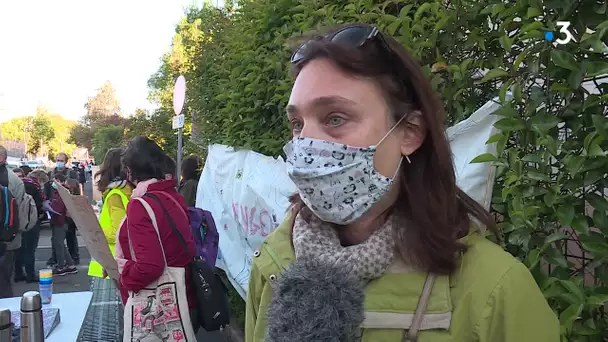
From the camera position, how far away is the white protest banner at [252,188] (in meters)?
2.11

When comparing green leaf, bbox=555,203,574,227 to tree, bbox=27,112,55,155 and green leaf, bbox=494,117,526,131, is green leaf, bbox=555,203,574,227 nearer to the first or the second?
green leaf, bbox=494,117,526,131

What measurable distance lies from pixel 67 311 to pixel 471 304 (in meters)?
3.11

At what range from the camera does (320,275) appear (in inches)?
47.0

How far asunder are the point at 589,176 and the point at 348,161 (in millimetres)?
768

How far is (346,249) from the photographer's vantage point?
1379 millimetres

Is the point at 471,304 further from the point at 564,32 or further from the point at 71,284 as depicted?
the point at 71,284

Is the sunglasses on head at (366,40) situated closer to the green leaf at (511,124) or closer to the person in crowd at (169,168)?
the green leaf at (511,124)

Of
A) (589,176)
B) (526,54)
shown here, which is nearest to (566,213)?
(589,176)

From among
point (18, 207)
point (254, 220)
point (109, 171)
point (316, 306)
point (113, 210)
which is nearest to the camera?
point (316, 306)

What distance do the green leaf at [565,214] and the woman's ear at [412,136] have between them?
21.2 inches

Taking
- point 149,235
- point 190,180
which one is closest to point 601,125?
point 149,235

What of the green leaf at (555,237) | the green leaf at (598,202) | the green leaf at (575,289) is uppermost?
the green leaf at (598,202)

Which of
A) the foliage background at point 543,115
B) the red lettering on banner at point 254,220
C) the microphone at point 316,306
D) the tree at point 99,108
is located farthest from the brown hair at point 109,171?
the tree at point 99,108

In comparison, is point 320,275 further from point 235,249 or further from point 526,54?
point 235,249
